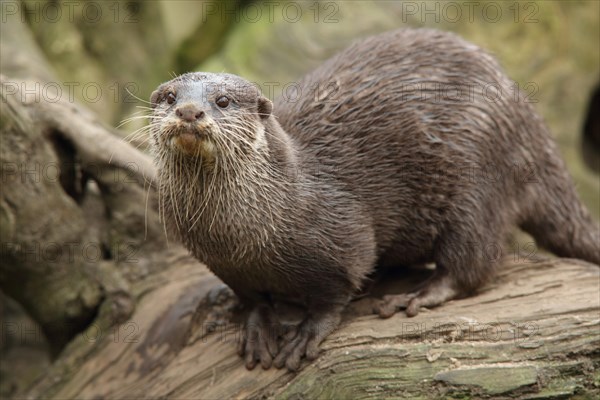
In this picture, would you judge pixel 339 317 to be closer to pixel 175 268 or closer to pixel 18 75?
pixel 175 268

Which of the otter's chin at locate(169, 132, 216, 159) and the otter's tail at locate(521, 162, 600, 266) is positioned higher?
the otter's chin at locate(169, 132, 216, 159)

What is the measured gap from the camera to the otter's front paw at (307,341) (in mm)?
2736

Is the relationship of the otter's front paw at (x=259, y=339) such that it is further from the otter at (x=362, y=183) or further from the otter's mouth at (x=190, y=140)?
the otter's mouth at (x=190, y=140)

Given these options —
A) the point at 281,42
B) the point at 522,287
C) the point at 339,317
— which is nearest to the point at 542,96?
the point at 281,42

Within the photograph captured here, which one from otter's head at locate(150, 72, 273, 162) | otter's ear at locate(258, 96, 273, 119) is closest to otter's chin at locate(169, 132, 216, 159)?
otter's head at locate(150, 72, 273, 162)

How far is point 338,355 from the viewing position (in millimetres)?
2707

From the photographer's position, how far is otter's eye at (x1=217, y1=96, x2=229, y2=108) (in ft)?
8.23

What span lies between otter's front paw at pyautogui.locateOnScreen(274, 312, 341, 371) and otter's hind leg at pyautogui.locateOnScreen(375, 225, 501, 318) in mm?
240

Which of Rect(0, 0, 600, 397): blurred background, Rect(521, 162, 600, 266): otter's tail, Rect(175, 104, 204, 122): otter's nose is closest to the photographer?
Rect(175, 104, 204, 122): otter's nose

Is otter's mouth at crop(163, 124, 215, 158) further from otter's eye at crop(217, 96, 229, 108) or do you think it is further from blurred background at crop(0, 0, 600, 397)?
blurred background at crop(0, 0, 600, 397)

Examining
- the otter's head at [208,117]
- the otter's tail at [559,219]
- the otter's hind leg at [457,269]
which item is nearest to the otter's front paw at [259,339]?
the otter's hind leg at [457,269]

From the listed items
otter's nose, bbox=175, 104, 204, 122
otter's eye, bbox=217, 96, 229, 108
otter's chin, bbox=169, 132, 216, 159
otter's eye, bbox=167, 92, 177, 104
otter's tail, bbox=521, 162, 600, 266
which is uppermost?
otter's eye, bbox=167, 92, 177, 104

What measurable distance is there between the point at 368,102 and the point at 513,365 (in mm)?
1087

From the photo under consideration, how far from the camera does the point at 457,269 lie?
300 cm
